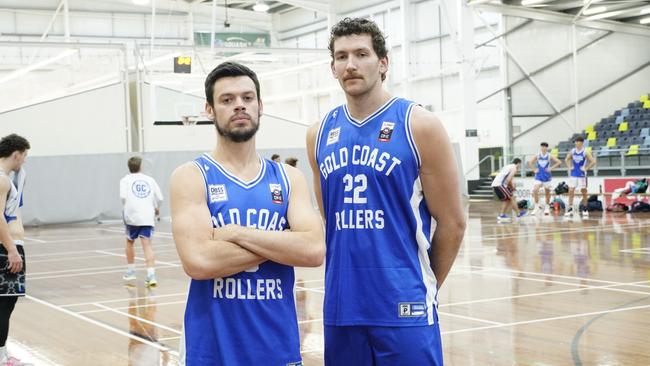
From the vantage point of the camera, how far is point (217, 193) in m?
3.41

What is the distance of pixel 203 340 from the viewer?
333 cm

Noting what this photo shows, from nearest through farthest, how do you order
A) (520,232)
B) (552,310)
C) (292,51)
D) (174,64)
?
(552,310) → (520,232) → (174,64) → (292,51)

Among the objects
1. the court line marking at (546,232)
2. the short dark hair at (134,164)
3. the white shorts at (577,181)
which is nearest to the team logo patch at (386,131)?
the short dark hair at (134,164)

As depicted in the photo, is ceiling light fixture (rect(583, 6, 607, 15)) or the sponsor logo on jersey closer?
the sponsor logo on jersey

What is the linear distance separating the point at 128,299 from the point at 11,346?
2961 millimetres

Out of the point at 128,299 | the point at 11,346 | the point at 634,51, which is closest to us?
the point at 11,346

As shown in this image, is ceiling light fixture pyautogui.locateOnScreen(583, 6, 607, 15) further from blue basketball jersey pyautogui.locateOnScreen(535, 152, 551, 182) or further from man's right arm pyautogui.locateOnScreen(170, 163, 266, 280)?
man's right arm pyautogui.locateOnScreen(170, 163, 266, 280)

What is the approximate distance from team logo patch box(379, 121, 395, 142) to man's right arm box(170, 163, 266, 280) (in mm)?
761

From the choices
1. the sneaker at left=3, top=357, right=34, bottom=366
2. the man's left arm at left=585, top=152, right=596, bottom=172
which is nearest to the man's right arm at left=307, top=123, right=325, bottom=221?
the sneaker at left=3, top=357, right=34, bottom=366

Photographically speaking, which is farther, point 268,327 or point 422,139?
point 422,139

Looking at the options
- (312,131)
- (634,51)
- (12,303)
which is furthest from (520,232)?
(634,51)

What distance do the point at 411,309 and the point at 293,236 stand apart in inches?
24.3

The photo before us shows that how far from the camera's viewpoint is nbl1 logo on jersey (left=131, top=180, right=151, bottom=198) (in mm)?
12234

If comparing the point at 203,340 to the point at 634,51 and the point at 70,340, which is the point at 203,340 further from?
the point at 634,51
